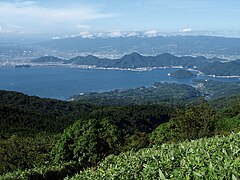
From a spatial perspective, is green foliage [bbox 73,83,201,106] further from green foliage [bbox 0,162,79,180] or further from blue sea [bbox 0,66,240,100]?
green foliage [bbox 0,162,79,180]

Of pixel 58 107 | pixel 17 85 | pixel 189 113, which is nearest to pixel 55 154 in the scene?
pixel 189 113

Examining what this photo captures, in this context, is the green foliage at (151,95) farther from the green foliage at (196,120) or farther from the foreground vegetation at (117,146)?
the green foliage at (196,120)

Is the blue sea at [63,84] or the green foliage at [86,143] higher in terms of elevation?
the green foliage at [86,143]

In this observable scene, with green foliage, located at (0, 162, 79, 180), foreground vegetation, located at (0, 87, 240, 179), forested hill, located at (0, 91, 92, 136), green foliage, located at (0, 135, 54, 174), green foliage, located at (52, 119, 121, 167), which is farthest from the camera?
forested hill, located at (0, 91, 92, 136)

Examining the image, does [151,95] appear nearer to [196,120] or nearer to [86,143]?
[196,120]

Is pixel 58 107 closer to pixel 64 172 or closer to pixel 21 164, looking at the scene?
pixel 21 164

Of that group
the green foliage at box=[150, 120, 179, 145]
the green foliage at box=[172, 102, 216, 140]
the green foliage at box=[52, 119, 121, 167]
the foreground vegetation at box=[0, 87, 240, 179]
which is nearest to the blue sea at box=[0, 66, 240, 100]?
the foreground vegetation at box=[0, 87, 240, 179]

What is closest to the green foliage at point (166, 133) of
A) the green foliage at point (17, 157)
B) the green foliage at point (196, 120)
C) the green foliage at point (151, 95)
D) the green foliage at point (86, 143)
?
the green foliage at point (196, 120)

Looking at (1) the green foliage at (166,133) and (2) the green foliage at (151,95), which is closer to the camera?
(1) the green foliage at (166,133)
